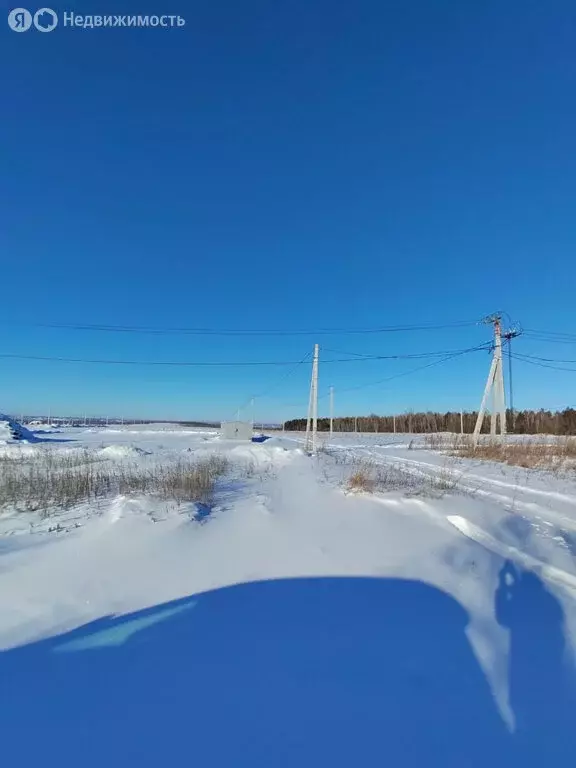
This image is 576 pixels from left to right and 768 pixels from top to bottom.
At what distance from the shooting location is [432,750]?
198 centimetres

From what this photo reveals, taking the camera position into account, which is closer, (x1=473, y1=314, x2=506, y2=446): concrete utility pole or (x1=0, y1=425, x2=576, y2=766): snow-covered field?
(x1=0, y1=425, x2=576, y2=766): snow-covered field

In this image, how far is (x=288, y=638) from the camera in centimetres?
290

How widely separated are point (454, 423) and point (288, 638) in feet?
165

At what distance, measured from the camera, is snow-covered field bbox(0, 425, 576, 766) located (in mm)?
2051

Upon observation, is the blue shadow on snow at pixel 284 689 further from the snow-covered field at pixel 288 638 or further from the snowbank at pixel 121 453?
the snowbank at pixel 121 453

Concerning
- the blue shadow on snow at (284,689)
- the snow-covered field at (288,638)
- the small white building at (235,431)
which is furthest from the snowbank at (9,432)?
the blue shadow on snow at (284,689)

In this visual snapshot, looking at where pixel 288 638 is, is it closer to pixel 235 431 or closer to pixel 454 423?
pixel 235 431

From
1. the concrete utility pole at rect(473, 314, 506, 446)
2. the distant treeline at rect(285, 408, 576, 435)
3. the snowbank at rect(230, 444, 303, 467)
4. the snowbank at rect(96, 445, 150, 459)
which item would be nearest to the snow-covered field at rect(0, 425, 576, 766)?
the snowbank at rect(230, 444, 303, 467)

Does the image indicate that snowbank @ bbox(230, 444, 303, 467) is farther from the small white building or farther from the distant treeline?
the distant treeline

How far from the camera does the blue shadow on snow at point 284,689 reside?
77.6 inches

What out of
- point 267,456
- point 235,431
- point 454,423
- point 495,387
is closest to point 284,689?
point 267,456

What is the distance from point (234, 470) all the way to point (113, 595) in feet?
A: 24.0

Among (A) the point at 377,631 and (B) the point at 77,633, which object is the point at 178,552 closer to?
(B) the point at 77,633

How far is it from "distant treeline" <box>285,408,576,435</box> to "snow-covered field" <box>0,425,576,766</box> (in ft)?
118
